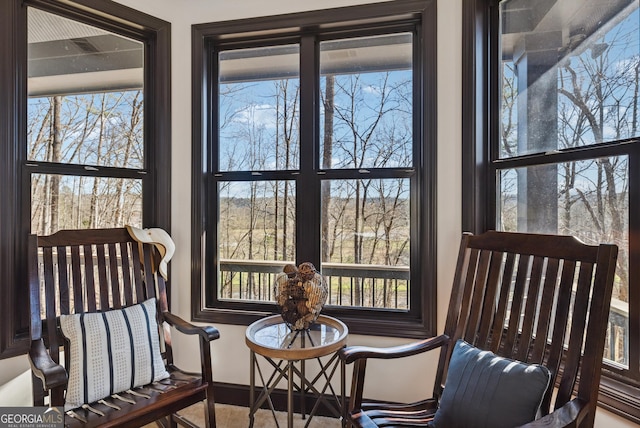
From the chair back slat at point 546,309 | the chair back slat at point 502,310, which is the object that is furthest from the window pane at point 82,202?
the chair back slat at point 546,309

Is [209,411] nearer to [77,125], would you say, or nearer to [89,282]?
[89,282]

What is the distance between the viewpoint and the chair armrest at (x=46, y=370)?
1.23 m

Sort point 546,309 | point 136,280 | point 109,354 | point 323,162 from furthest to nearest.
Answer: point 323,162, point 136,280, point 109,354, point 546,309

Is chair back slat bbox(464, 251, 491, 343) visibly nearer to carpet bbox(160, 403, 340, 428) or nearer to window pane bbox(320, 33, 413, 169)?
window pane bbox(320, 33, 413, 169)

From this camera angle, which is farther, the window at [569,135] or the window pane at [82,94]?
the window pane at [82,94]

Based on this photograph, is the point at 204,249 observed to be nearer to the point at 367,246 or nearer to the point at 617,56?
the point at 367,246

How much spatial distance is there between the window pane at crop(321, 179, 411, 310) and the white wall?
0.22m

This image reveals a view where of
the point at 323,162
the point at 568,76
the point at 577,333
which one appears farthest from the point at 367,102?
the point at 577,333

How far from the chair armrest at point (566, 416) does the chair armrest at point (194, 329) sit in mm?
1311

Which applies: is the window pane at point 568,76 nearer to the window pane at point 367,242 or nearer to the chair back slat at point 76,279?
the window pane at point 367,242

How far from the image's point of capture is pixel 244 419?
80.4 inches

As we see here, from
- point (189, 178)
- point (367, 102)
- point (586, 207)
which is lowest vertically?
point (586, 207)

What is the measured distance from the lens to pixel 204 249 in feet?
7.44

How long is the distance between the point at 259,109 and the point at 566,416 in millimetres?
2117
